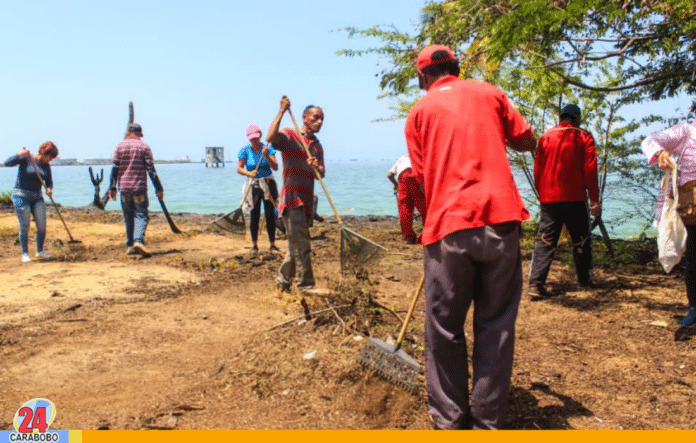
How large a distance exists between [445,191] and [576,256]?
446 cm

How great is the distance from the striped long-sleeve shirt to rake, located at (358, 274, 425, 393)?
2408mm

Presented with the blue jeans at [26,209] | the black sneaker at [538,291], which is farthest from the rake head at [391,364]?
the blue jeans at [26,209]

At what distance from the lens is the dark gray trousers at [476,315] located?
10.4 feet

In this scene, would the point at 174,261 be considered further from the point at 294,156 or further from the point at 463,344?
the point at 463,344

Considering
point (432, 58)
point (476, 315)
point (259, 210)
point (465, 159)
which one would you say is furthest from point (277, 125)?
point (259, 210)

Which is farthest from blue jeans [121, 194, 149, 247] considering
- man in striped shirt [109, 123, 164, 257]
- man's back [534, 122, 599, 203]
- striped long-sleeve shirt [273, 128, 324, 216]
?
man's back [534, 122, 599, 203]

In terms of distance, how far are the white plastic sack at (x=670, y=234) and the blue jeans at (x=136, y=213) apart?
7526mm

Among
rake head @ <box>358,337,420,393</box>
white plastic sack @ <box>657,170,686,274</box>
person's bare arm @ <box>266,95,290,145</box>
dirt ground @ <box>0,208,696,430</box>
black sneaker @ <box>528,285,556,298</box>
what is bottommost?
dirt ground @ <box>0,208,696,430</box>

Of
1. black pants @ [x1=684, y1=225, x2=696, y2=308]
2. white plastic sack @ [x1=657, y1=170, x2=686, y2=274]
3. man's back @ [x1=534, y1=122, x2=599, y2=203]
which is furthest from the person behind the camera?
man's back @ [x1=534, y1=122, x2=599, y2=203]

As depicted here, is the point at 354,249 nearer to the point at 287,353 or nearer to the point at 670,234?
the point at 287,353

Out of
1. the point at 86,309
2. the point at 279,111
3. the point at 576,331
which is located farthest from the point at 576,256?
the point at 86,309

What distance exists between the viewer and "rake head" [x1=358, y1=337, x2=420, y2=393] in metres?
3.82

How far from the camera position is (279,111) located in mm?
5883

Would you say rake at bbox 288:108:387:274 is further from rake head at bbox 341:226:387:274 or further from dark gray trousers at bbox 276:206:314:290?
dark gray trousers at bbox 276:206:314:290
